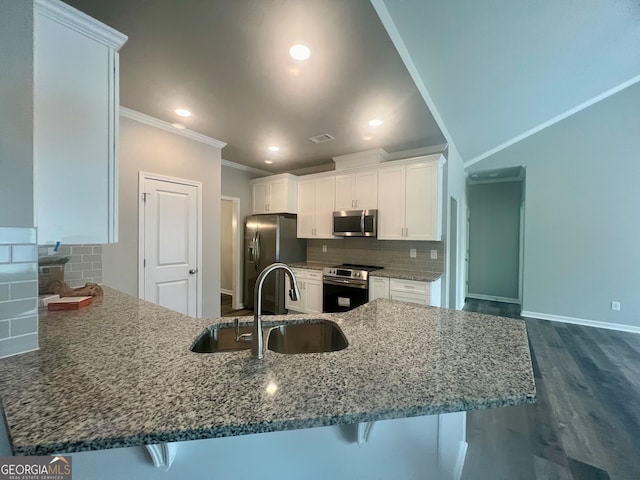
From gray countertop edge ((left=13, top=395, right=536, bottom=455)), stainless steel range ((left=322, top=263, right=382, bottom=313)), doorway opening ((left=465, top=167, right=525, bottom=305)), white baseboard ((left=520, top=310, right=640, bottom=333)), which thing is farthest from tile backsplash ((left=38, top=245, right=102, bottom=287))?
white baseboard ((left=520, top=310, right=640, bottom=333))

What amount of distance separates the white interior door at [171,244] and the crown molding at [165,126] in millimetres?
619

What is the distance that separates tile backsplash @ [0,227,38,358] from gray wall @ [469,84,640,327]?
19.8 ft

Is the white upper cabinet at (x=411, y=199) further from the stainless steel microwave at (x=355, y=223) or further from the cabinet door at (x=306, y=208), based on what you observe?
the cabinet door at (x=306, y=208)

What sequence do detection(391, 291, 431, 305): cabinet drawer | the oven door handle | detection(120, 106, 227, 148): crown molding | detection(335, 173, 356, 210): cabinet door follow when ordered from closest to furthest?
detection(120, 106, 227, 148): crown molding < detection(391, 291, 431, 305): cabinet drawer < the oven door handle < detection(335, 173, 356, 210): cabinet door

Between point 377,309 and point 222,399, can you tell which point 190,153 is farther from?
point 222,399

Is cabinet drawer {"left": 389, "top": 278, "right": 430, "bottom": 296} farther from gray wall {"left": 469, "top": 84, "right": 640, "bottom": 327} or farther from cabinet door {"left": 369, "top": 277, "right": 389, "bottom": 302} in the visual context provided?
gray wall {"left": 469, "top": 84, "right": 640, "bottom": 327}

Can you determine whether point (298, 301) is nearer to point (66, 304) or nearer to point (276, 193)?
point (276, 193)

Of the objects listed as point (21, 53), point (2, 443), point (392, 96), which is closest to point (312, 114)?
point (392, 96)

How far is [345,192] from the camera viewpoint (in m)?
3.94

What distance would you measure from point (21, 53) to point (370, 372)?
169 cm

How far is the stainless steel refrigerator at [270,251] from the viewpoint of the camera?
4.16 meters

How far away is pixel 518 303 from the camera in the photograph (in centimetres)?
540

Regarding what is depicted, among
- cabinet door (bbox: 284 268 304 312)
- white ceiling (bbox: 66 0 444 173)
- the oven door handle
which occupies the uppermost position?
white ceiling (bbox: 66 0 444 173)

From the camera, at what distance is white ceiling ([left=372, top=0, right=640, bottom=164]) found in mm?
1710
